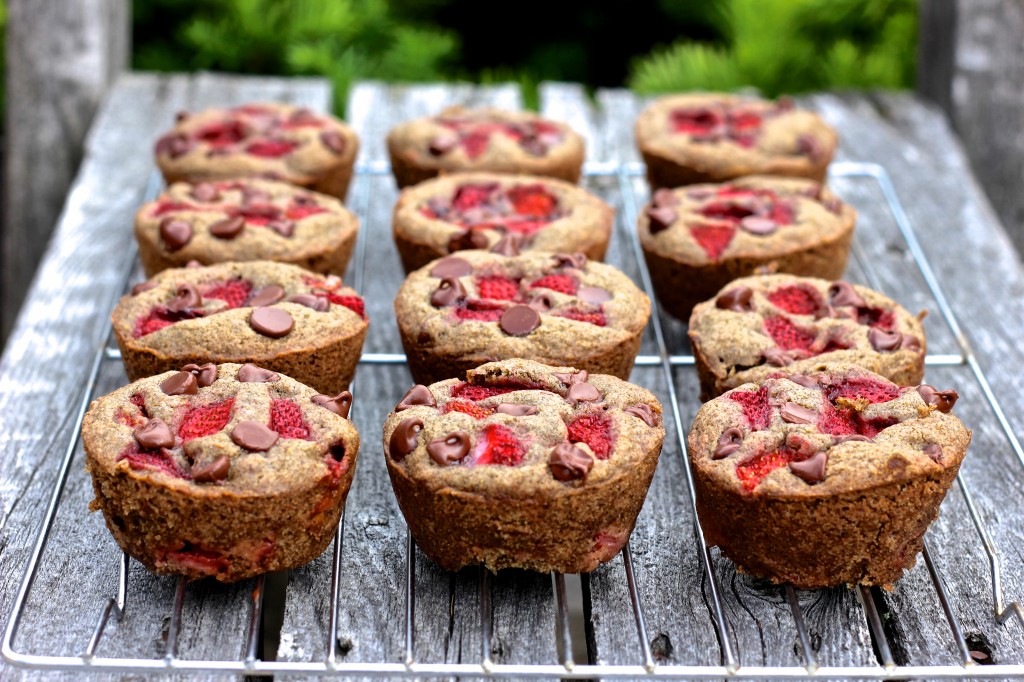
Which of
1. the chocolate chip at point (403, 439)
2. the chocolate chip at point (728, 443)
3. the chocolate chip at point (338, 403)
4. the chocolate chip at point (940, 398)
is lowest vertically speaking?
the chocolate chip at point (338, 403)

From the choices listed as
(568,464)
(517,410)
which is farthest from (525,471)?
(517,410)

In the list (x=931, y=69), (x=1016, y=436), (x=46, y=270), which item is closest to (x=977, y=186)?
(x=931, y=69)

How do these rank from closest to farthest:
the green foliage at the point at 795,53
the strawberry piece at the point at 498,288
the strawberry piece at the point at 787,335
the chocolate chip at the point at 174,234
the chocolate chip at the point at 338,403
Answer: the chocolate chip at the point at 338,403 < the strawberry piece at the point at 787,335 < the strawberry piece at the point at 498,288 < the chocolate chip at the point at 174,234 < the green foliage at the point at 795,53

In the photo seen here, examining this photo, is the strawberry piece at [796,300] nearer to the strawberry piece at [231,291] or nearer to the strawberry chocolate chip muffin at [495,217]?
the strawberry chocolate chip muffin at [495,217]

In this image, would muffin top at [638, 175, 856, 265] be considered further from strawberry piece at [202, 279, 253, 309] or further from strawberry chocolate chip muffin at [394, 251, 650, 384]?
A: strawberry piece at [202, 279, 253, 309]

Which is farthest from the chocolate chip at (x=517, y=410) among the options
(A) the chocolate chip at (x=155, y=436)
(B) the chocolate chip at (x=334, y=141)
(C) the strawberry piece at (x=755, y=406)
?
(B) the chocolate chip at (x=334, y=141)

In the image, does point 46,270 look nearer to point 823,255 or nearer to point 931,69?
point 823,255

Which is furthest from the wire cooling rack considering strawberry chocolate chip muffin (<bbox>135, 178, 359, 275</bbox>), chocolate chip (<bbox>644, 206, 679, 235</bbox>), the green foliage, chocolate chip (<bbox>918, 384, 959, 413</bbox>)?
the green foliage
